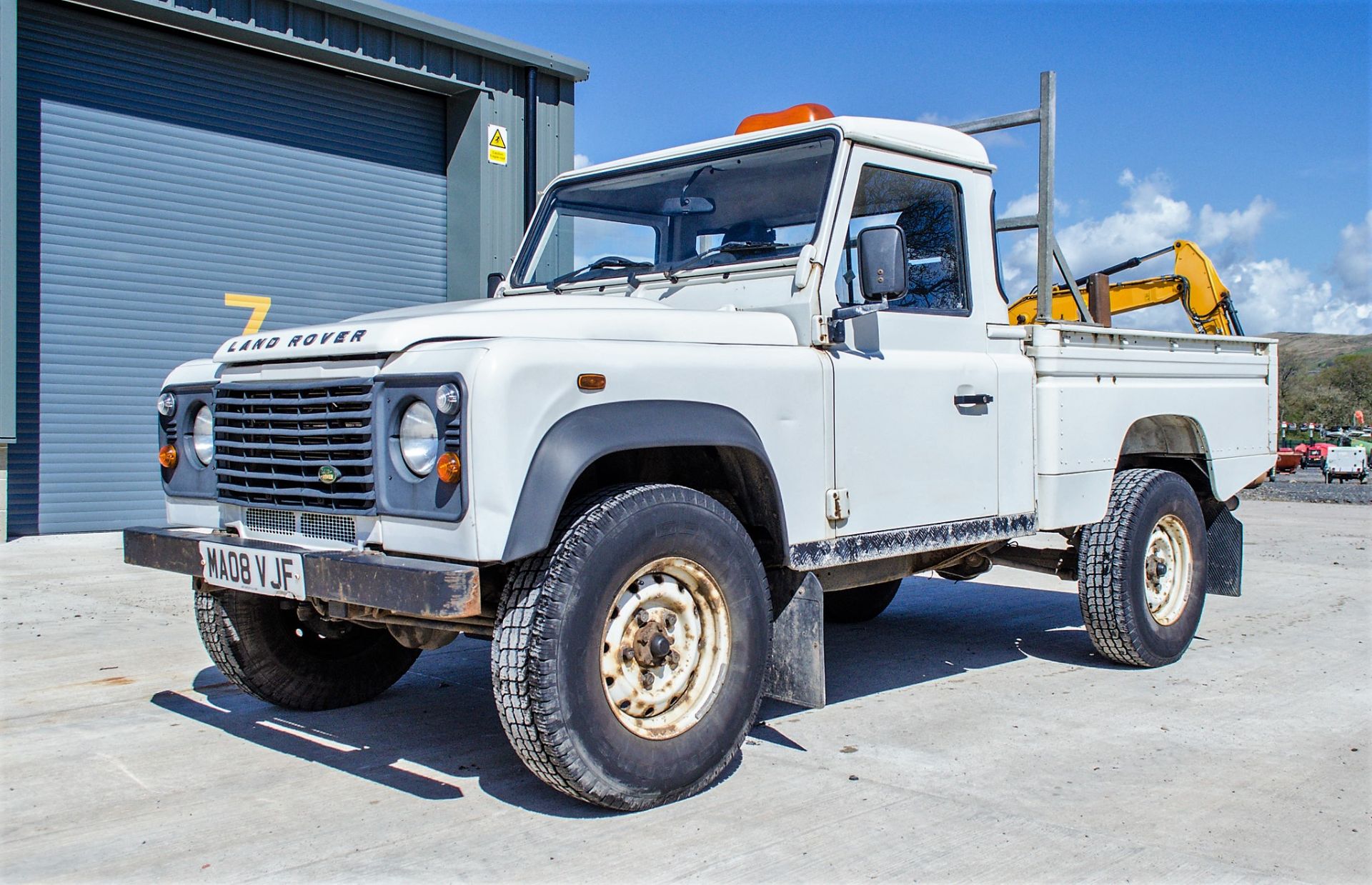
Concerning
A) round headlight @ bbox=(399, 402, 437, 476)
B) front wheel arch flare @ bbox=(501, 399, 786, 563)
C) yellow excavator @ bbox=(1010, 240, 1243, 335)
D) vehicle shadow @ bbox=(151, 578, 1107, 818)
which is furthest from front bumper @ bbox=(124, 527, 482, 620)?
yellow excavator @ bbox=(1010, 240, 1243, 335)

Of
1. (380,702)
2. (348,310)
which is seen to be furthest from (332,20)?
(380,702)

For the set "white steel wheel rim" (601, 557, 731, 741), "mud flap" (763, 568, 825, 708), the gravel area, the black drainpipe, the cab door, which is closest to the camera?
"white steel wheel rim" (601, 557, 731, 741)

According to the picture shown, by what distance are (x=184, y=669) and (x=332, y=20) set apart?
8.81m

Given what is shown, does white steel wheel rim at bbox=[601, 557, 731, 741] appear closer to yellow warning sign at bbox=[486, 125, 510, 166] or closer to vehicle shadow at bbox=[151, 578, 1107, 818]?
vehicle shadow at bbox=[151, 578, 1107, 818]

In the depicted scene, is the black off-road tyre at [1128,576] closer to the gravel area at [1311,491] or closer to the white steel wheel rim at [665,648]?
the white steel wheel rim at [665,648]

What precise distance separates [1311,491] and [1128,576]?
59.2 ft

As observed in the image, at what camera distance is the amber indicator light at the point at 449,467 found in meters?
3.36

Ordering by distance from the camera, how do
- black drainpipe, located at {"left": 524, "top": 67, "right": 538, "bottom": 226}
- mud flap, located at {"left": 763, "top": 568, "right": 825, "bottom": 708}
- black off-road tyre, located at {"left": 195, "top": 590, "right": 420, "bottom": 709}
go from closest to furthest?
1. mud flap, located at {"left": 763, "top": 568, "right": 825, "bottom": 708}
2. black off-road tyre, located at {"left": 195, "top": 590, "right": 420, "bottom": 709}
3. black drainpipe, located at {"left": 524, "top": 67, "right": 538, "bottom": 226}

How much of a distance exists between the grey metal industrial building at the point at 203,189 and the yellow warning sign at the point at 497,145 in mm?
81

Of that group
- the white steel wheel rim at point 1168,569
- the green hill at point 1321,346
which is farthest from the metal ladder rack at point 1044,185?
the green hill at point 1321,346

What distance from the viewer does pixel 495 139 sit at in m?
14.0

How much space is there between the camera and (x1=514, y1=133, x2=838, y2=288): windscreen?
15.7 feet

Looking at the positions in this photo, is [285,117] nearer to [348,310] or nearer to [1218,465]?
[348,310]

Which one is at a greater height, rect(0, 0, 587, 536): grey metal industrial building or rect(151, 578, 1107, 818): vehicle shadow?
rect(0, 0, 587, 536): grey metal industrial building
